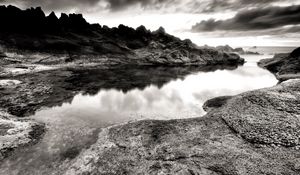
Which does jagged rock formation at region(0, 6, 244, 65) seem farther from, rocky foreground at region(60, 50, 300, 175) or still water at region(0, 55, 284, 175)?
rocky foreground at region(60, 50, 300, 175)

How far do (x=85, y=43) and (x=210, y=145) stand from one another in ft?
387

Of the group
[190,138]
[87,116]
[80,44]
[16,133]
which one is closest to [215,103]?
[190,138]

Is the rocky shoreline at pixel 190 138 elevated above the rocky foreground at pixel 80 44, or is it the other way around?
the rocky foreground at pixel 80 44

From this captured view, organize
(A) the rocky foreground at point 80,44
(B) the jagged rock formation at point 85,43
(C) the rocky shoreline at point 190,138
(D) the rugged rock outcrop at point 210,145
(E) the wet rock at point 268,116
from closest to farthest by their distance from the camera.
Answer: (D) the rugged rock outcrop at point 210,145
(C) the rocky shoreline at point 190,138
(E) the wet rock at point 268,116
(A) the rocky foreground at point 80,44
(B) the jagged rock formation at point 85,43

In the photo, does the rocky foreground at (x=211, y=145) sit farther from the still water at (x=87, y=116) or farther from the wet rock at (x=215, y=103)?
the wet rock at (x=215, y=103)

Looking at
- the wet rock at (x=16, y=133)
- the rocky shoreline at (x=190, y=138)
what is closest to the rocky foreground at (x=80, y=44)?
the rocky shoreline at (x=190, y=138)

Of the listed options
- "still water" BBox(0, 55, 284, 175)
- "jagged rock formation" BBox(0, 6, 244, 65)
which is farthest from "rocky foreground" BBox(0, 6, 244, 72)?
"still water" BBox(0, 55, 284, 175)

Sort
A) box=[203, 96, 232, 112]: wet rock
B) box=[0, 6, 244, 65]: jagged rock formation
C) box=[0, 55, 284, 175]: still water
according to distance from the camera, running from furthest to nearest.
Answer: box=[0, 6, 244, 65]: jagged rock formation < box=[203, 96, 232, 112]: wet rock < box=[0, 55, 284, 175]: still water

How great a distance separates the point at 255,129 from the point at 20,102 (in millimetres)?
38529

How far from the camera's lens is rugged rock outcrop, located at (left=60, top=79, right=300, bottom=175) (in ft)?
54.5

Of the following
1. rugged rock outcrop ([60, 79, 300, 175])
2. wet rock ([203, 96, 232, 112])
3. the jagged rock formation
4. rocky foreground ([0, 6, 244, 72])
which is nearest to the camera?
rugged rock outcrop ([60, 79, 300, 175])

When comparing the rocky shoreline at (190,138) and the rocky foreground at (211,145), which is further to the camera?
the rocky shoreline at (190,138)

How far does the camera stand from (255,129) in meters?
21.9

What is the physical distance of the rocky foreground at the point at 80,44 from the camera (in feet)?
296
